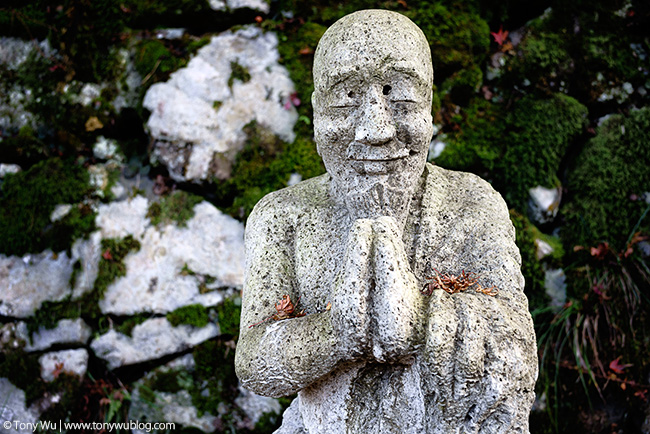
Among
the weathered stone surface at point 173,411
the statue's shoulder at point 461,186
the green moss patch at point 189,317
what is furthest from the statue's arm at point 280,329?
the weathered stone surface at point 173,411

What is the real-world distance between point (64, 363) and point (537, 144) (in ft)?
11.4

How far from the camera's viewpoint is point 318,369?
6.01 ft

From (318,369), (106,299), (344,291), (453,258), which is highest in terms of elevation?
(344,291)

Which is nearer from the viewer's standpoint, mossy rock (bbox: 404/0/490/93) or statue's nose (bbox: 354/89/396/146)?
statue's nose (bbox: 354/89/396/146)

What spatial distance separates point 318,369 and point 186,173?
2.52 metres

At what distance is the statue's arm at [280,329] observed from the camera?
176cm

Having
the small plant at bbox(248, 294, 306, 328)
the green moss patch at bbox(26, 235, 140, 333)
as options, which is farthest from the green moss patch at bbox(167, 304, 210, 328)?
the small plant at bbox(248, 294, 306, 328)

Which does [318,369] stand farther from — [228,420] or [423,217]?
[228,420]

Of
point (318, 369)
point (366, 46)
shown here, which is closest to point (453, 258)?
point (318, 369)

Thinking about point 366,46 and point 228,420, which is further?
point 228,420

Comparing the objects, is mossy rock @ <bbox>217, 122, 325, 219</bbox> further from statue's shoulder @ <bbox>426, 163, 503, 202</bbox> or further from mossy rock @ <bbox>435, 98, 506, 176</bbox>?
statue's shoulder @ <bbox>426, 163, 503, 202</bbox>

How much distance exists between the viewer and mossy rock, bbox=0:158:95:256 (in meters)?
4.04

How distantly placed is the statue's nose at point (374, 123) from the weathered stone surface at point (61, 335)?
288cm

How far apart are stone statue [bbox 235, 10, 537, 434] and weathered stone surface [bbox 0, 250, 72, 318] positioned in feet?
7.61
